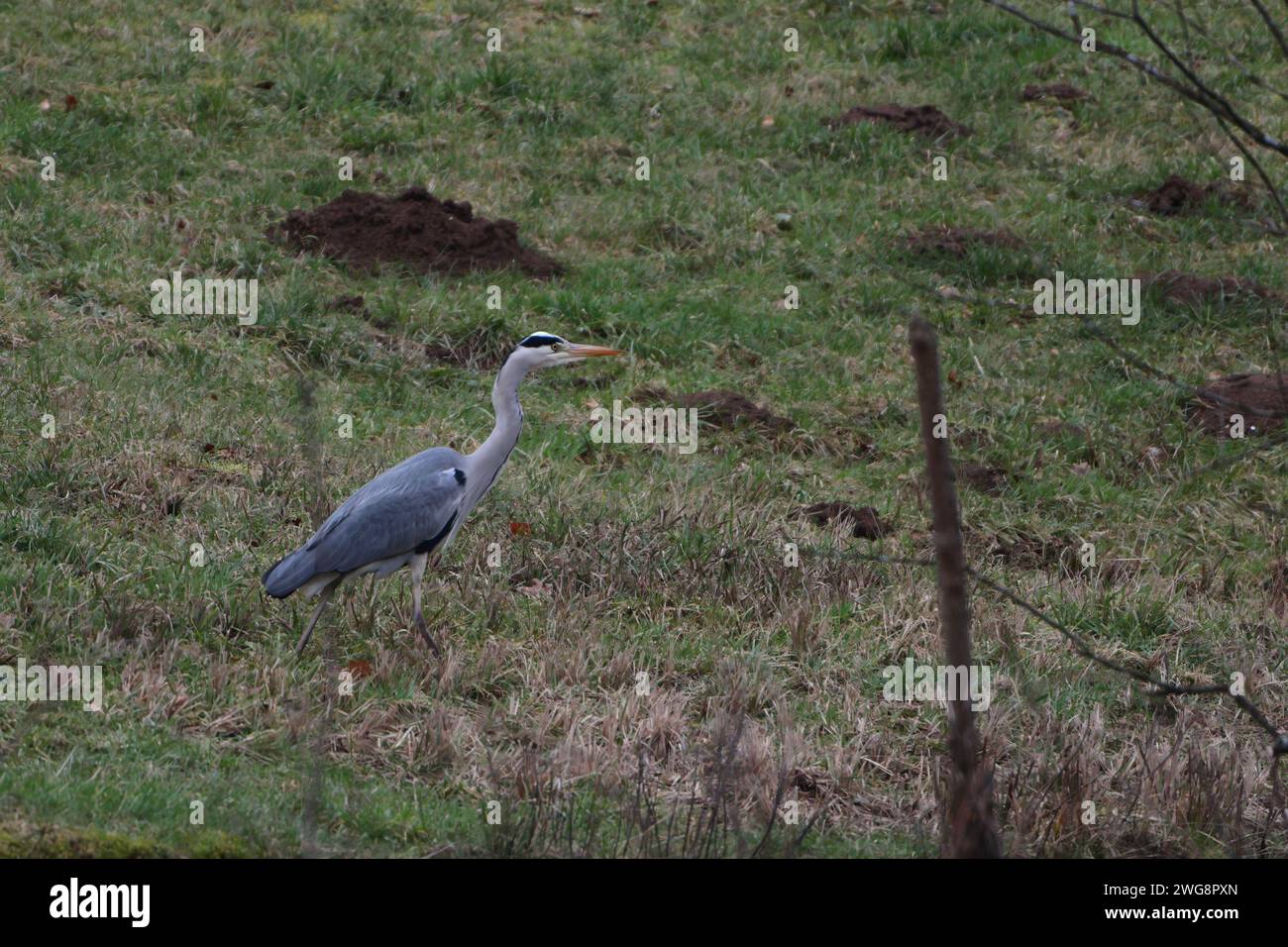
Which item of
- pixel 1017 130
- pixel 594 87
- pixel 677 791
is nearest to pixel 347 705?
pixel 677 791

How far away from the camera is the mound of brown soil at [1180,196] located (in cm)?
1452

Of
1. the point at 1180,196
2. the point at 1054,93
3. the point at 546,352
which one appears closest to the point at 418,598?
the point at 546,352

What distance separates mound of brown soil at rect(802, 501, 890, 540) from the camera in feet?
31.0

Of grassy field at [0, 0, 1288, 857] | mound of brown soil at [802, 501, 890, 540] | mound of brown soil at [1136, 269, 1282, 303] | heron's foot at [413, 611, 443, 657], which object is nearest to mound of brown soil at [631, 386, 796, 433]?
grassy field at [0, 0, 1288, 857]

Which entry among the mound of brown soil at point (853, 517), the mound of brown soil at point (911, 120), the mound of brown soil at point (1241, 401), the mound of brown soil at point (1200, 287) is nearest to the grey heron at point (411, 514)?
the mound of brown soil at point (853, 517)

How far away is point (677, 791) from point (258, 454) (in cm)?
410

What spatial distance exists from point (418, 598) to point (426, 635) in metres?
0.32

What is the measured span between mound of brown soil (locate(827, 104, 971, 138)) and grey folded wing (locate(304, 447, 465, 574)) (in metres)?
8.84

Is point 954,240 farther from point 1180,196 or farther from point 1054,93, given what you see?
point 1054,93

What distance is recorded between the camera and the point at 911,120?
15.3 metres

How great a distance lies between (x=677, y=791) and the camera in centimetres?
607

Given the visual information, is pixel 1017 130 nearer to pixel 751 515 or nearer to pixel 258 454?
pixel 751 515

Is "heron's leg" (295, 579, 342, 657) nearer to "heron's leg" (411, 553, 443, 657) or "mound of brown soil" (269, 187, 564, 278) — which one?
"heron's leg" (411, 553, 443, 657)

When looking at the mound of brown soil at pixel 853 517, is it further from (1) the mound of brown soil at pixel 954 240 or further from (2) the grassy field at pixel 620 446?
(1) the mound of brown soil at pixel 954 240
